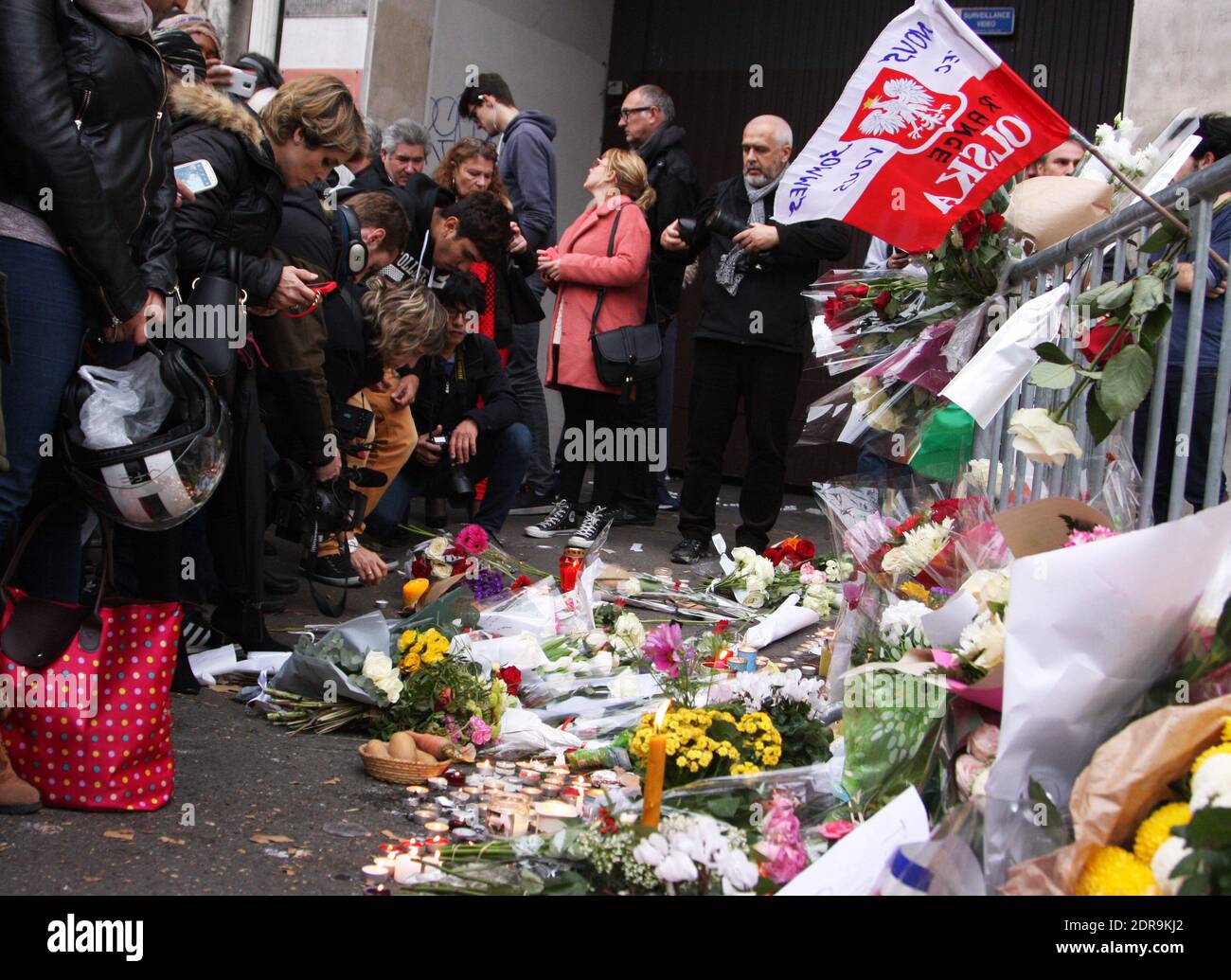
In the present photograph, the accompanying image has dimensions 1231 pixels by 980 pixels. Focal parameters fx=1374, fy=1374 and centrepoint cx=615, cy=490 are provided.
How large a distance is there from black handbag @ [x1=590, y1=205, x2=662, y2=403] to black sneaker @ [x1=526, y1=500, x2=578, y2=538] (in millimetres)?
691

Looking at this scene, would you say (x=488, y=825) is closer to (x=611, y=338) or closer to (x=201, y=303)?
(x=201, y=303)

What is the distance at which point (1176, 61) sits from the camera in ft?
22.3

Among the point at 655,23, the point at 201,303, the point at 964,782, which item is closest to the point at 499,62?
the point at 655,23

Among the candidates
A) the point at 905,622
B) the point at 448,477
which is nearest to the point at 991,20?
the point at 448,477

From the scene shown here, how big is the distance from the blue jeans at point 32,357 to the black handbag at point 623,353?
4142 mm

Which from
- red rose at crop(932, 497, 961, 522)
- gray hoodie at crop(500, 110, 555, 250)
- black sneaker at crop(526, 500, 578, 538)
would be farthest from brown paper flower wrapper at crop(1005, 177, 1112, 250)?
gray hoodie at crop(500, 110, 555, 250)

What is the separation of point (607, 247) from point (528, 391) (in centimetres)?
132

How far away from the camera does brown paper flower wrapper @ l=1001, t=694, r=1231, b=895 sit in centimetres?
183

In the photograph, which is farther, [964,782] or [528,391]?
[528,391]

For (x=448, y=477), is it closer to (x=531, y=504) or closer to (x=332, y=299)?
(x=332, y=299)

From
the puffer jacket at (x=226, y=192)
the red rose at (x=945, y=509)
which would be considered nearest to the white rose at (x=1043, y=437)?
the red rose at (x=945, y=509)

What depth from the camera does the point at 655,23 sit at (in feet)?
35.6

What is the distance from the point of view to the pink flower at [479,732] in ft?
12.3

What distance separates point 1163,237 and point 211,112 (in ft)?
9.69
